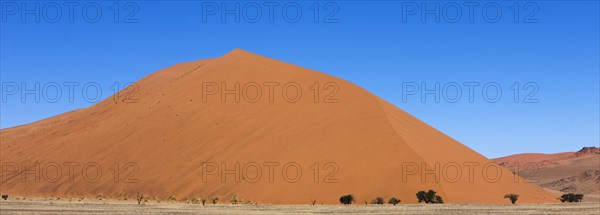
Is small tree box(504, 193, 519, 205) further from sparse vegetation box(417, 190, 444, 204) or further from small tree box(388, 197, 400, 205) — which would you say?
small tree box(388, 197, 400, 205)

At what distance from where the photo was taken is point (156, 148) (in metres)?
64.7

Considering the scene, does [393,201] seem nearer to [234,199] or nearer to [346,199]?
[346,199]

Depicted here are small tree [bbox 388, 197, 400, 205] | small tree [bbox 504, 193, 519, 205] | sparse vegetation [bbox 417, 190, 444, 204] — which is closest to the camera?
small tree [bbox 388, 197, 400, 205]

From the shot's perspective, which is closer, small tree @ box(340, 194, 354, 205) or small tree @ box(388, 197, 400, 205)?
small tree @ box(388, 197, 400, 205)

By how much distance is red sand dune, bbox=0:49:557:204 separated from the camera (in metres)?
51.1

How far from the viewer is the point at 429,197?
4653 centimetres

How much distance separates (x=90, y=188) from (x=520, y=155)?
130589 millimetres

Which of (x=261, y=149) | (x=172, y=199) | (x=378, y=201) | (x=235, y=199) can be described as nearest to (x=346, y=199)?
(x=378, y=201)

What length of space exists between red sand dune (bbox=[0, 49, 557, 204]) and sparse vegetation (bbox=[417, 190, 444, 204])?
786 millimetres

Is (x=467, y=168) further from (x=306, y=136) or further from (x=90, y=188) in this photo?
(x=90, y=188)

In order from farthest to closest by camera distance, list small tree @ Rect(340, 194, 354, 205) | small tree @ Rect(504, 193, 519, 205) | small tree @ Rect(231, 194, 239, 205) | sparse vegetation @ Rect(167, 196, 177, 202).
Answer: sparse vegetation @ Rect(167, 196, 177, 202) < small tree @ Rect(504, 193, 519, 205) < small tree @ Rect(231, 194, 239, 205) < small tree @ Rect(340, 194, 354, 205)

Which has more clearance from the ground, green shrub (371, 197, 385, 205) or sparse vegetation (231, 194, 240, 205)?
green shrub (371, 197, 385, 205)

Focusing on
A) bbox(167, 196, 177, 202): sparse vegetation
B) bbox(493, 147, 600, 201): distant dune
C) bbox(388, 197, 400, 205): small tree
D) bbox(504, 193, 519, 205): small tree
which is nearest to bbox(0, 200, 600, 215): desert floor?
bbox(388, 197, 400, 205): small tree

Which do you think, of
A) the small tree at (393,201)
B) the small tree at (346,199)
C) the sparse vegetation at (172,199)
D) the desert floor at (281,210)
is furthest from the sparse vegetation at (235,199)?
the small tree at (393,201)
